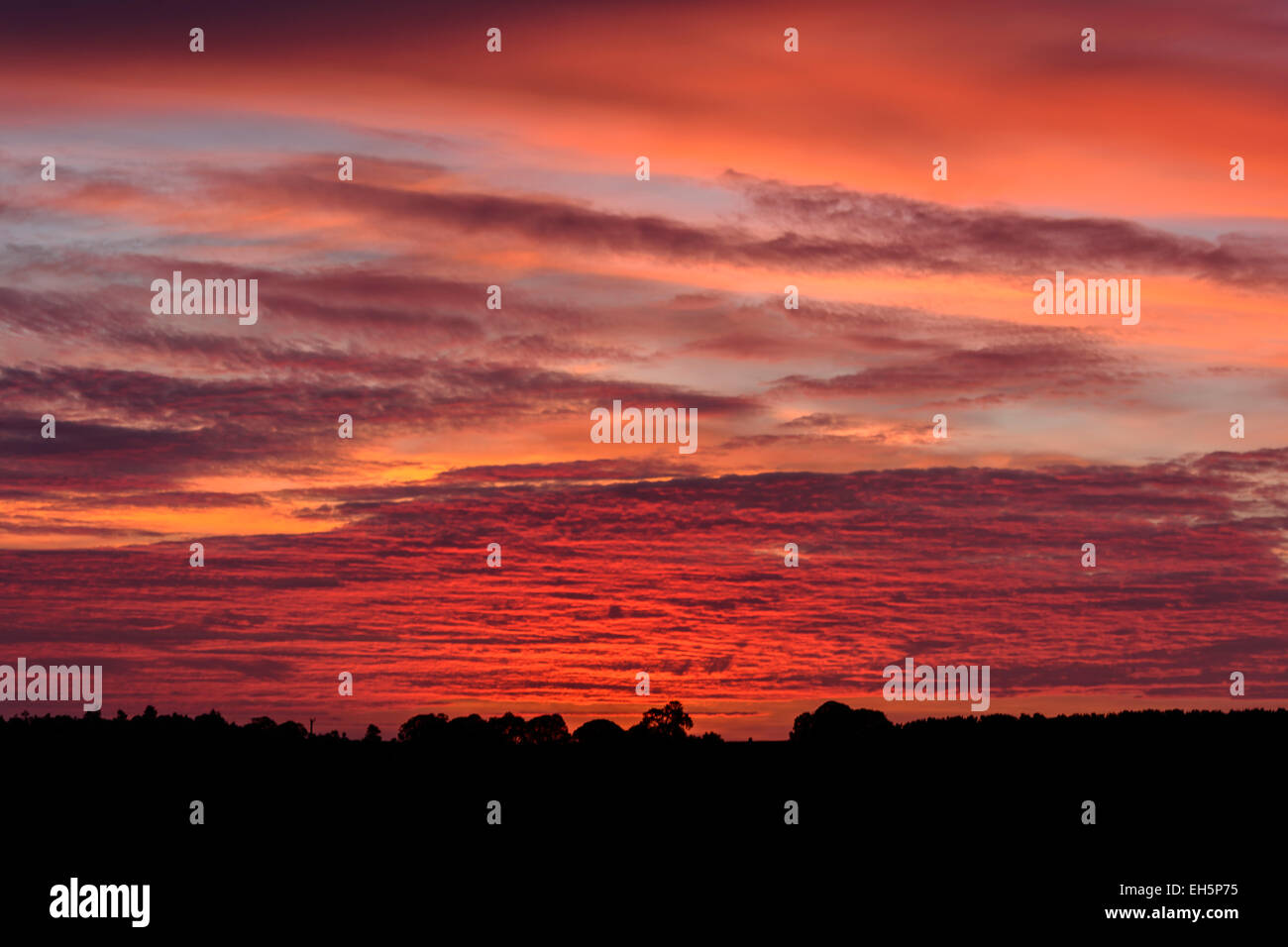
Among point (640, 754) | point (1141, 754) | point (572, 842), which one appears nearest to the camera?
point (572, 842)

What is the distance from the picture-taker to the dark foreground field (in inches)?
2849

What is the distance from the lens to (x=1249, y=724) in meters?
133

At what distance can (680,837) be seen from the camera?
95.4 metres

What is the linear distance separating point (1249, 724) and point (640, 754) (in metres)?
65.6

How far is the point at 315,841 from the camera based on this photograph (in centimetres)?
9550

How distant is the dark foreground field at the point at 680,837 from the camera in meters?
72.4
